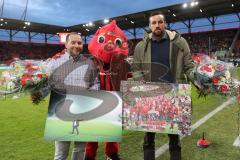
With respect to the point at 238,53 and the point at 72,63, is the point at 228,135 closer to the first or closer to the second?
the point at 72,63

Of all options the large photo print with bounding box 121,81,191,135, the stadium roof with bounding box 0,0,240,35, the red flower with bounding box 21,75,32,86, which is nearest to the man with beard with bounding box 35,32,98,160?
the red flower with bounding box 21,75,32,86

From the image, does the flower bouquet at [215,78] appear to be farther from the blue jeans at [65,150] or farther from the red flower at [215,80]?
the blue jeans at [65,150]

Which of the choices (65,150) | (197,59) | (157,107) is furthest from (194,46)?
(65,150)

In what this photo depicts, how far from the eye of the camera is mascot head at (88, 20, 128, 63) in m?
4.16

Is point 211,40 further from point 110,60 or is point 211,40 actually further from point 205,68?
point 205,68

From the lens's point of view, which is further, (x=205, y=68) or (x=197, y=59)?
(x=197, y=59)

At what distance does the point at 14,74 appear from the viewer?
11.1ft

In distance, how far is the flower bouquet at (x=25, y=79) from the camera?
3293mm

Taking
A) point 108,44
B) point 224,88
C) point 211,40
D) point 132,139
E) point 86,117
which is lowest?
point 132,139

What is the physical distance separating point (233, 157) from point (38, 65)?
2.87 m

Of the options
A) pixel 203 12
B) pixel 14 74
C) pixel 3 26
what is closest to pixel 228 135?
pixel 14 74

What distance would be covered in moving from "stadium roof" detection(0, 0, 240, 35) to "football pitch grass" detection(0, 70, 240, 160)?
21.6 metres

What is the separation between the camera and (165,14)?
104 ft

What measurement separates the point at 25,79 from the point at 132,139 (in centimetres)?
274
